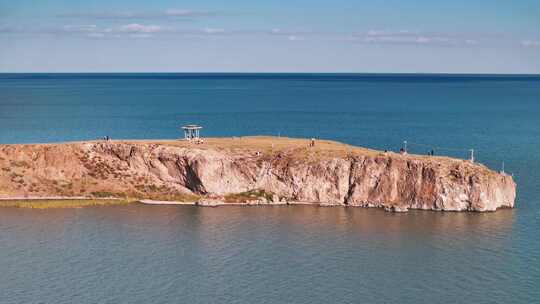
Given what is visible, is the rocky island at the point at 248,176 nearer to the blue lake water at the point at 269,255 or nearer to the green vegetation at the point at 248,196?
the green vegetation at the point at 248,196

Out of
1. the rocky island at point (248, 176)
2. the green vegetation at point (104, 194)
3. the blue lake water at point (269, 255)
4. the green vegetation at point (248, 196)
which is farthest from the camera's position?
the green vegetation at point (104, 194)

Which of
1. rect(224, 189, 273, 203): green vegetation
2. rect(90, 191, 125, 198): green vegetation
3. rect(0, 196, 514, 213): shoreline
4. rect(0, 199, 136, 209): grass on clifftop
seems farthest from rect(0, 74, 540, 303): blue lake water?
rect(90, 191, 125, 198): green vegetation

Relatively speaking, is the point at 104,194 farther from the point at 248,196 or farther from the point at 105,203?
the point at 248,196

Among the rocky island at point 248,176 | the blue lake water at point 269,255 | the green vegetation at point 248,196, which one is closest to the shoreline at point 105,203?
the rocky island at point 248,176

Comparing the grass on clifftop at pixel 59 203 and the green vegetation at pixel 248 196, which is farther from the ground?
the green vegetation at pixel 248 196

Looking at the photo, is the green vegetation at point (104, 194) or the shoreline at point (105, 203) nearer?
the shoreline at point (105, 203)

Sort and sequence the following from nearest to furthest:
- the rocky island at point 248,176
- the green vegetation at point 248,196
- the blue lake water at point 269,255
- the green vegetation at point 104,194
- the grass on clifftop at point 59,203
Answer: the blue lake water at point 269,255
the rocky island at point 248,176
the grass on clifftop at point 59,203
the green vegetation at point 248,196
the green vegetation at point 104,194

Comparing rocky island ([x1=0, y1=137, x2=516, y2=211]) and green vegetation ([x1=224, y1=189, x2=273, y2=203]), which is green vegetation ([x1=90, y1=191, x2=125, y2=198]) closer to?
rocky island ([x1=0, y1=137, x2=516, y2=211])
